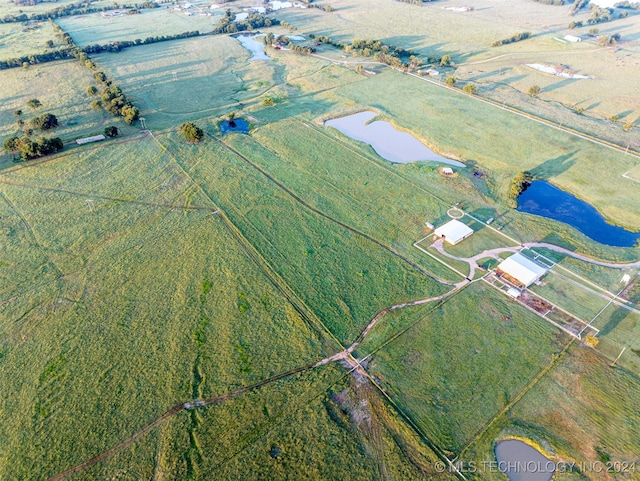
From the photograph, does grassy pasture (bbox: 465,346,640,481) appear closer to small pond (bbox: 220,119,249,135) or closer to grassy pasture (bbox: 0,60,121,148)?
small pond (bbox: 220,119,249,135)

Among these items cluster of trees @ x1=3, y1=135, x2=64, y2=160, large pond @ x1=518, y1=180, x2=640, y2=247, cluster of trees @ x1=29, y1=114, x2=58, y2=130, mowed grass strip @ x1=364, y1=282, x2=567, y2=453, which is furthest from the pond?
mowed grass strip @ x1=364, y1=282, x2=567, y2=453

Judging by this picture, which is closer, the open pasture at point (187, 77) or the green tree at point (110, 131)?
the green tree at point (110, 131)

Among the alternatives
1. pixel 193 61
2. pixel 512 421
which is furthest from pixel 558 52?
pixel 512 421

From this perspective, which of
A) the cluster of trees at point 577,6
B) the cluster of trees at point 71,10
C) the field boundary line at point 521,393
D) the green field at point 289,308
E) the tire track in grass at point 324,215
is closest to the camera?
the green field at point 289,308

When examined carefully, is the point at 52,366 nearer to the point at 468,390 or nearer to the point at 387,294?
the point at 387,294

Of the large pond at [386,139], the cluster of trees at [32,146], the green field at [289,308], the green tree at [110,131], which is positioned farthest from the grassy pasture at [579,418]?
the cluster of trees at [32,146]

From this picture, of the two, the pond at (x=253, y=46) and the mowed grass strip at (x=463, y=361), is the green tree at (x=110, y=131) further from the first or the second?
the mowed grass strip at (x=463, y=361)
